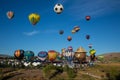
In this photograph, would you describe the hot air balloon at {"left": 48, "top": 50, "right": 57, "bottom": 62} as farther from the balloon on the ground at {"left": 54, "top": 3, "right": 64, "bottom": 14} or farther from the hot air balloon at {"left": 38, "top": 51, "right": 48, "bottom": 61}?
the balloon on the ground at {"left": 54, "top": 3, "right": 64, "bottom": 14}

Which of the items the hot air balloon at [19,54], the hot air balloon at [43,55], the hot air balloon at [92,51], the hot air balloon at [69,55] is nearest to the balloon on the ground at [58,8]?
the hot air balloon at [69,55]

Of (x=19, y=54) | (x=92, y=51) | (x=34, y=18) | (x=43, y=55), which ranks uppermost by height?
(x=34, y=18)

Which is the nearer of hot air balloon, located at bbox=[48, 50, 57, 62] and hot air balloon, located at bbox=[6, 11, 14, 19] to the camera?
hot air balloon, located at bbox=[6, 11, 14, 19]

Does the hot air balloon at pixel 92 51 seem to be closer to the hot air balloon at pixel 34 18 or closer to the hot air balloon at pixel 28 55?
the hot air balloon at pixel 28 55

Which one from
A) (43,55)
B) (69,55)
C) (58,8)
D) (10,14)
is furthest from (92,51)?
(10,14)

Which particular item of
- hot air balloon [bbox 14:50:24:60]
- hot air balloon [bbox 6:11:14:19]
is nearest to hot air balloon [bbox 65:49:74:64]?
hot air balloon [bbox 14:50:24:60]

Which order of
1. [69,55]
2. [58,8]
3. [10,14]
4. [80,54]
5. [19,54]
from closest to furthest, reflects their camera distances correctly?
[58,8] → [10,14] → [69,55] → [80,54] → [19,54]

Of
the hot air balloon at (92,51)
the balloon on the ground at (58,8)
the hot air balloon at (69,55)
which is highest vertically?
the balloon on the ground at (58,8)

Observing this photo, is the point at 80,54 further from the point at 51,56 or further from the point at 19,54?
the point at 19,54

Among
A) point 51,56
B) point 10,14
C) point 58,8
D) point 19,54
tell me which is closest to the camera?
point 58,8

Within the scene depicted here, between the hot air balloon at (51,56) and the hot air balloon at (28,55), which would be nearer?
the hot air balloon at (51,56)

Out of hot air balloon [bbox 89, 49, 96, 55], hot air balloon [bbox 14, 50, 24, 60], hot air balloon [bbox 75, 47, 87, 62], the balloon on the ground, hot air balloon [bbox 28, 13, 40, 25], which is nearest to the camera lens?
hot air balloon [bbox 28, 13, 40, 25]

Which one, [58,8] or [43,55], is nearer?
[58,8]

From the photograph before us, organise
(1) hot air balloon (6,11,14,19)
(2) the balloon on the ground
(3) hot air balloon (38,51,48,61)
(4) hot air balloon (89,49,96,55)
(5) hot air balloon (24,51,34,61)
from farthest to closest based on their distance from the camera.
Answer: (4) hot air balloon (89,49,96,55) → (5) hot air balloon (24,51,34,61) → (3) hot air balloon (38,51,48,61) → (1) hot air balloon (6,11,14,19) → (2) the balloon on the ground
